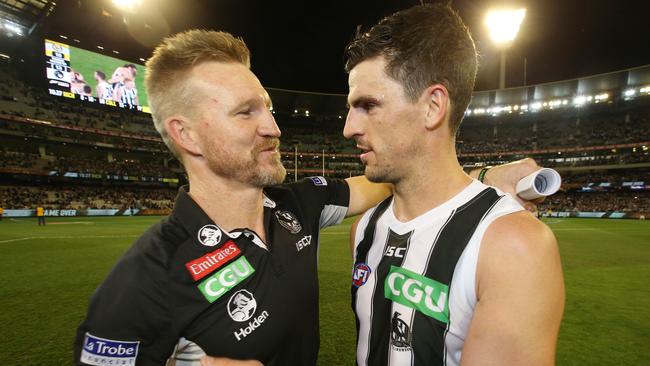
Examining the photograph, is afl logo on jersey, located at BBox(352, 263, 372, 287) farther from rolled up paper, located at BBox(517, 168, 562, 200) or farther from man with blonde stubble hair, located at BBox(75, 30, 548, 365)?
rolled up paper, located at BBox(517, 168, 562, 200)

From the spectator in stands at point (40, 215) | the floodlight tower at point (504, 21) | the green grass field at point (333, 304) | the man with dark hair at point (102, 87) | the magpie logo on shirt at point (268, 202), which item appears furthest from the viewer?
the man with dark hair at point (102, 87)

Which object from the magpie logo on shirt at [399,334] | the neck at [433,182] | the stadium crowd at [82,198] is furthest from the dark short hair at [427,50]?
the stadium crowd at [82,198]

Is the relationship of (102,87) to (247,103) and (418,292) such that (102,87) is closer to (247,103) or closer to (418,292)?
(247,103)

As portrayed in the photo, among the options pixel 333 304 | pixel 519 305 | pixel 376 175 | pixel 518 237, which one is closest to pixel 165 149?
pixel 333 304

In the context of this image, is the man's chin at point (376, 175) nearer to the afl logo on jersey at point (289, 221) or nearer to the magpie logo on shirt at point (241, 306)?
the afl logo on jersey at point (289, 221)

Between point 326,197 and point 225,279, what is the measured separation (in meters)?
1.36

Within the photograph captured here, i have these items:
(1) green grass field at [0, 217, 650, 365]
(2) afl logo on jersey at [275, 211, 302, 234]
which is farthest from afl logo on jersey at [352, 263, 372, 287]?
(1) green grass field at [0, 217, 650, 365]

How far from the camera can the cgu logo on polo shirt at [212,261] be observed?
180 cm

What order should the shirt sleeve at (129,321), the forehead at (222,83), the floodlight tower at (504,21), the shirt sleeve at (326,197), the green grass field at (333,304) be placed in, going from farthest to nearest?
the floodlight tower at (504,21)
the green grass field at (333,304)
the shirt sleeve at (326,197)
the forehead at (222,83)
the shirt sleeve at (129,321)

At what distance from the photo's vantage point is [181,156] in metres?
2.43

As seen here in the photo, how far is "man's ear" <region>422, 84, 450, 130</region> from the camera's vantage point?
194 centimetres

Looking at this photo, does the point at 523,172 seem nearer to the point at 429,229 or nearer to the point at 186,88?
the point at 429,229

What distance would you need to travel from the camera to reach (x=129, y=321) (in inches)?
61.0

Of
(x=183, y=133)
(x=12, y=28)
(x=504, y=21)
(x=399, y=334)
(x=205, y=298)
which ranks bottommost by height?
(x=399, y=334)
